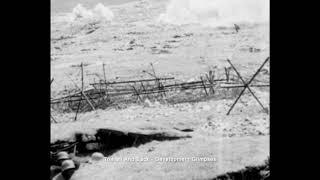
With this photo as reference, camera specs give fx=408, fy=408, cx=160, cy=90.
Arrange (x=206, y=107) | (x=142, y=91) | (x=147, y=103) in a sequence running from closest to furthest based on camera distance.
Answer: (x=206, y=107) < (x=147, y=103) < (x=142, y=91)

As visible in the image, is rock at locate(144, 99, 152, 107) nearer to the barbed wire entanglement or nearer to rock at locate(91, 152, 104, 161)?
the barbed wire entanglement

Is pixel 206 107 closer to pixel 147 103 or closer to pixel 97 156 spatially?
pixel 147 103

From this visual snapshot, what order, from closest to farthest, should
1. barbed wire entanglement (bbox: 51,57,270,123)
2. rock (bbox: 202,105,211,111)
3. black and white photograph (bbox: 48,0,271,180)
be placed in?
black and white photograph (bbox: 48,0,271,180), rock (bbox: 202,105,211,111), barbed wire entanglement (bbox: 51,57,270,123)

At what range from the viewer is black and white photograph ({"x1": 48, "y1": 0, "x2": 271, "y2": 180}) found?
497cm

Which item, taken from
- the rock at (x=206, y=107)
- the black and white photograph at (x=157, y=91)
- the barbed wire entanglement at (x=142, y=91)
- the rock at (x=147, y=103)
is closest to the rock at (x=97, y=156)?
the black and white photograph at (x=157, y=91)

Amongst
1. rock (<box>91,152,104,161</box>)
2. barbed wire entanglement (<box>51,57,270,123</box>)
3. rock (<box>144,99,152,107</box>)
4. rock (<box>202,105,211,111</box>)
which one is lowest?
rock (<box>91,152,104,161</box>)

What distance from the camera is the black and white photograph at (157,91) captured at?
16.3ft

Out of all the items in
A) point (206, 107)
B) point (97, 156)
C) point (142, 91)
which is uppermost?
point (142, 91)

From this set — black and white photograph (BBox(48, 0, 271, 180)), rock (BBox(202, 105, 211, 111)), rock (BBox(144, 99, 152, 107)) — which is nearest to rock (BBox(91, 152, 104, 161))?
black and white photograph (BBox(48, 0, 271, 180))

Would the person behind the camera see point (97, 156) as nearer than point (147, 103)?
Yes

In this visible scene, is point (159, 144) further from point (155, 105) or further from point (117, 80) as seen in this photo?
point (117, 80)

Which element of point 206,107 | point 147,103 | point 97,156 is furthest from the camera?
point 147,103

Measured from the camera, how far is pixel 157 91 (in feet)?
19.7

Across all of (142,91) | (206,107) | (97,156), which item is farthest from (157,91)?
(97,156)
